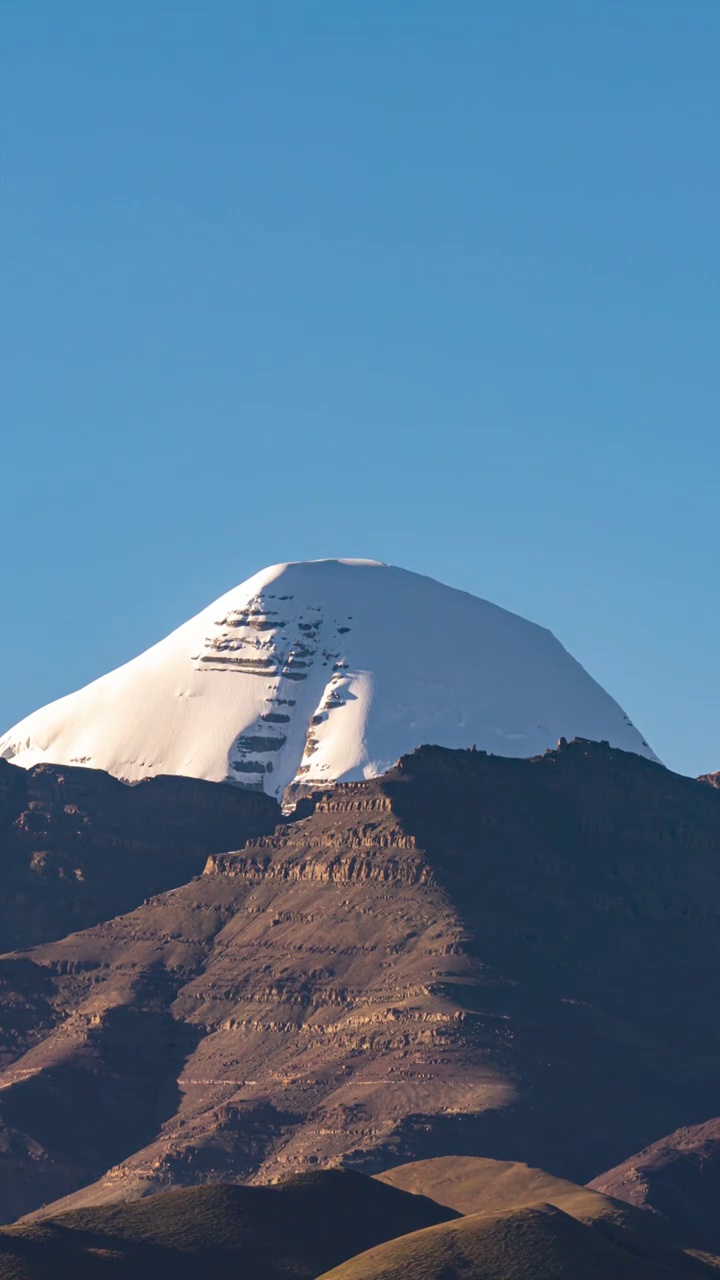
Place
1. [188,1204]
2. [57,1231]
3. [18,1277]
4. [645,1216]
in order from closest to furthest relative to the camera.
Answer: [18,1277] < [57,1231] < [188,1204] < [645,1216]

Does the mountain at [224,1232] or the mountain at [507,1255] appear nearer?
the mountain at [507,1255]

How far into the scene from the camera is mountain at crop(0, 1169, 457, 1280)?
16000 centimetres

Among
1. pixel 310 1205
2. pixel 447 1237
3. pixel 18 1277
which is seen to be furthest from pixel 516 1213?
pixel 18 1277

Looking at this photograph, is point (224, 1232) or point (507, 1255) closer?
point (507, 1255)

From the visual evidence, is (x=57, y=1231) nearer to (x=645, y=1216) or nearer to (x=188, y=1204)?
(x=188, y=1204)

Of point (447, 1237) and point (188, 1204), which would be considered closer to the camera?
point (447, 1237)

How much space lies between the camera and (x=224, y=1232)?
170 metres

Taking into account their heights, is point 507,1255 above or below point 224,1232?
below

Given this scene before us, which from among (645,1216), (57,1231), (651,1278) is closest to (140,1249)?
(57,1231)

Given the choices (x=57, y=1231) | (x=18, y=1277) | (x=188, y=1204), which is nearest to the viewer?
→ (x=18, y=1277)

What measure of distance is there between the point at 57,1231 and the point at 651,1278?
103 feet

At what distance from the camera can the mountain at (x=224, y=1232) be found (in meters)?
160

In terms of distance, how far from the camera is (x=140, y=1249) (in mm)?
165000

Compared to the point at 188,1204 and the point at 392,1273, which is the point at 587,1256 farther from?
the point at 188,1204
